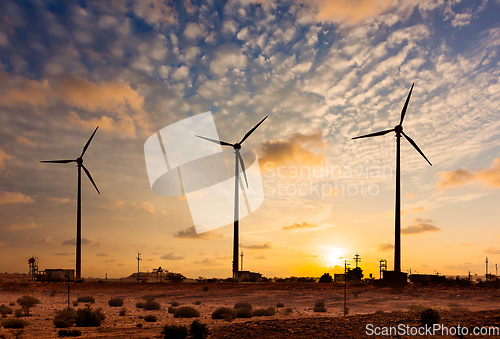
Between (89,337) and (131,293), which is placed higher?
(89,337)

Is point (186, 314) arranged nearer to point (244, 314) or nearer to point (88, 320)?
point (244, 314)

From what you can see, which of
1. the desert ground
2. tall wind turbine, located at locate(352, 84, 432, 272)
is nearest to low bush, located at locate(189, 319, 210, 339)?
the desert ground

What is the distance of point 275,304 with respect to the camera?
53594 millimetres

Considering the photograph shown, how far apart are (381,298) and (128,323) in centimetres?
3878

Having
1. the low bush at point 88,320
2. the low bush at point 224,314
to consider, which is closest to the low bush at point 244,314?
the low bush at point 224,314

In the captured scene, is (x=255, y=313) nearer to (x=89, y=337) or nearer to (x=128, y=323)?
(x=128, y=323)

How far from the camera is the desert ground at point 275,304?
1041 inches

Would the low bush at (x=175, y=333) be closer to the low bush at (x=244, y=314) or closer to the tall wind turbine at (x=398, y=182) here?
the low bush at (x=244, y=314)

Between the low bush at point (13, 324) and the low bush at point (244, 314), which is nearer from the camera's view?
the low bush at point (13, 324)

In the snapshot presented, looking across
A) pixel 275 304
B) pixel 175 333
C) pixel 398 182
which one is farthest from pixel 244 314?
pixel 398 182

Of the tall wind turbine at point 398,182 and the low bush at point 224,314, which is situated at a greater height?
the tall wind turbine at point 398,182

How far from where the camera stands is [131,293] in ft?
233

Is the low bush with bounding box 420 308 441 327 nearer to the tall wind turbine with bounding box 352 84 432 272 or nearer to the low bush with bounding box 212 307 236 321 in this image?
the low bush with bounding box 212 307 236 321

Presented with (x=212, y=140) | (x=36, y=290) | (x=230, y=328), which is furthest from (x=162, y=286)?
(x=230, y=328)
